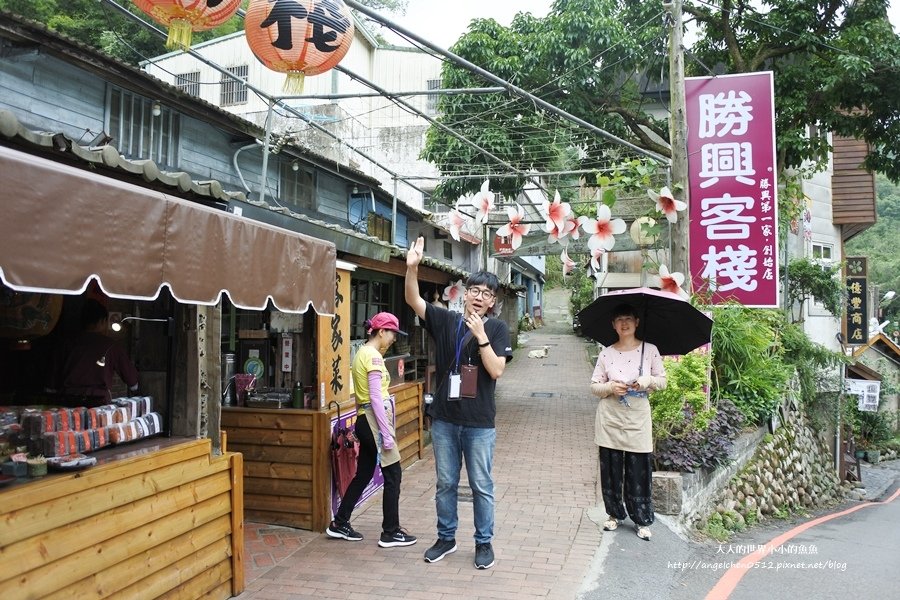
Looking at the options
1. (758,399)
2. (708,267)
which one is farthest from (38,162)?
(758,399)

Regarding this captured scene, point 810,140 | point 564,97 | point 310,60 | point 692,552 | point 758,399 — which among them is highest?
point 564,97

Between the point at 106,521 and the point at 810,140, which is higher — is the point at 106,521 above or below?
below

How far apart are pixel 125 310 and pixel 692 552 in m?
5.44

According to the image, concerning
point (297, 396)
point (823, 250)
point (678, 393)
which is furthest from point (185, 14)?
point (823, 250)

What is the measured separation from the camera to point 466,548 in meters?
5.14

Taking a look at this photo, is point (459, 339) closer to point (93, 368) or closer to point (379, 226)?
point (93, 368)

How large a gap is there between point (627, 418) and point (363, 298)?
4932 mm

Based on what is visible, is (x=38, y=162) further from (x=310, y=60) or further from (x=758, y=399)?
(x=758, y=399)

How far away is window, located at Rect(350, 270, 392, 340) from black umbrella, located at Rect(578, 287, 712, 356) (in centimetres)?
376

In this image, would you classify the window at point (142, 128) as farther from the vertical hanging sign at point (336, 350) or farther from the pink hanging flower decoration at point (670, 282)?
the pink hanging flower decoration at point (670, 282)

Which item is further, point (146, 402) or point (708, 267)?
point (708, 267)

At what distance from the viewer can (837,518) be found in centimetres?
1046

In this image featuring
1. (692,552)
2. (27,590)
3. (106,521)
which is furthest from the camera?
(692,552)

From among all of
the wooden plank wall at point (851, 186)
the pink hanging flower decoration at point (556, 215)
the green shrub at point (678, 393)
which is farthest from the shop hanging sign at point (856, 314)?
the pink hanging flower decoration at point (556, 215)
